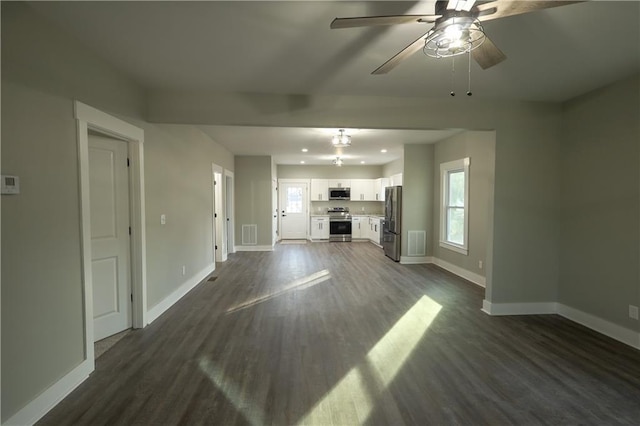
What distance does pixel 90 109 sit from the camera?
2396 millimetres

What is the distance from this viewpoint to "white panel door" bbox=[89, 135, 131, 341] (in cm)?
284

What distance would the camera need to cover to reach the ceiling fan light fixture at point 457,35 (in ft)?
5.19

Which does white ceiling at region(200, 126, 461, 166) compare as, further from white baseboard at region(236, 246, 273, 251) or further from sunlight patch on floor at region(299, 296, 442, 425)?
sunlight patch on floor at region(299, 296, 442, 425)

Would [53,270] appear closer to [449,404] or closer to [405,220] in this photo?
[449,404]

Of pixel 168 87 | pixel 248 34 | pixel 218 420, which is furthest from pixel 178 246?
pixel 248 34

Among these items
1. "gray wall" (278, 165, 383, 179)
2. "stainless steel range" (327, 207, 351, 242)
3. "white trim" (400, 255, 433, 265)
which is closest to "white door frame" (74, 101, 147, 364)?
"white trim" (400, 255, 433, 265)

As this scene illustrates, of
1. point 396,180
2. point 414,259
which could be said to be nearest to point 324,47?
point 414,259

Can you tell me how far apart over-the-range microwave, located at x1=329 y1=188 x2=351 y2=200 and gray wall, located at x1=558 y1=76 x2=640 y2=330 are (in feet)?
21.3

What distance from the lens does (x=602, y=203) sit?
315 centimetres

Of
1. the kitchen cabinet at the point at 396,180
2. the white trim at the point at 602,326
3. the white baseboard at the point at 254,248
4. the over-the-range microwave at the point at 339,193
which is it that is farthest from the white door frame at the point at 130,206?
the over-the-range microwave at the point at 339,193

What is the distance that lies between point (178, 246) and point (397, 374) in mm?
3212

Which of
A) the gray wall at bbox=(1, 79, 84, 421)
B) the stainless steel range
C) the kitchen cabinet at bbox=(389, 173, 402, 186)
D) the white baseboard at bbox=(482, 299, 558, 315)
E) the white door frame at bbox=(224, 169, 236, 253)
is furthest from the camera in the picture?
the stainless steel range

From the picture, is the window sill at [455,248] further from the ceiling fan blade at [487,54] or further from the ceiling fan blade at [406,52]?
the ceiling fan blade at [406,52]

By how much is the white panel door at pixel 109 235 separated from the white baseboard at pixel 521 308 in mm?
4164
